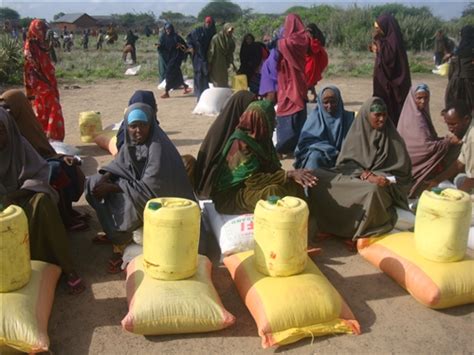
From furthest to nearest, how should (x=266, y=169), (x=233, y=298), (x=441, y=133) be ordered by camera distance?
(x=441, y=133), (x=266, y=169), (x=233, y=298)

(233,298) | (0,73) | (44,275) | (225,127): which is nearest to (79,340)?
(44,275)

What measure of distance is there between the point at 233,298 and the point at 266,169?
1.19 metres

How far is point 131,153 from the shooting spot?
411cm

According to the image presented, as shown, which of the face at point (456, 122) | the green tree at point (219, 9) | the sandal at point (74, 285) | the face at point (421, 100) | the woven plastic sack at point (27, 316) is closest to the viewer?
the woven plastic sack at point (27, 316)

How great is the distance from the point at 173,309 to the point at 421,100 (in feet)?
12.0

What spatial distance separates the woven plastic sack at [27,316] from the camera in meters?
2.89

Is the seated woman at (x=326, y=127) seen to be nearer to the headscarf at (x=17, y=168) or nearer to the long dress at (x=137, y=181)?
the long dress at (x=137, y=181)

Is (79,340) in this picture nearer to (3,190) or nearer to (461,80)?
(3,190)

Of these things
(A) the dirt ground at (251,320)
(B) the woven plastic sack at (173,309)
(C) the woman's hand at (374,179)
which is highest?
(C) the woman's hand at (374,179)

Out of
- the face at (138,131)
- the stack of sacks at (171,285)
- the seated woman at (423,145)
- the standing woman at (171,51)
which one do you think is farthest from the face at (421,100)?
the standing woman at (171,51)

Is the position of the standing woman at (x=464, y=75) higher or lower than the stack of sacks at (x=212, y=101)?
higher

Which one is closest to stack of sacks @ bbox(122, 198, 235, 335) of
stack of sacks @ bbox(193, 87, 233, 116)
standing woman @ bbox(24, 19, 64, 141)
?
standing woman @ bbox(24, 19, 64, 141)

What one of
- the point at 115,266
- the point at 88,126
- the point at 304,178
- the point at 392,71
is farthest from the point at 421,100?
the point at 88,126

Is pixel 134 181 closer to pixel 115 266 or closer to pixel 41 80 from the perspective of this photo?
pixel 115 266
